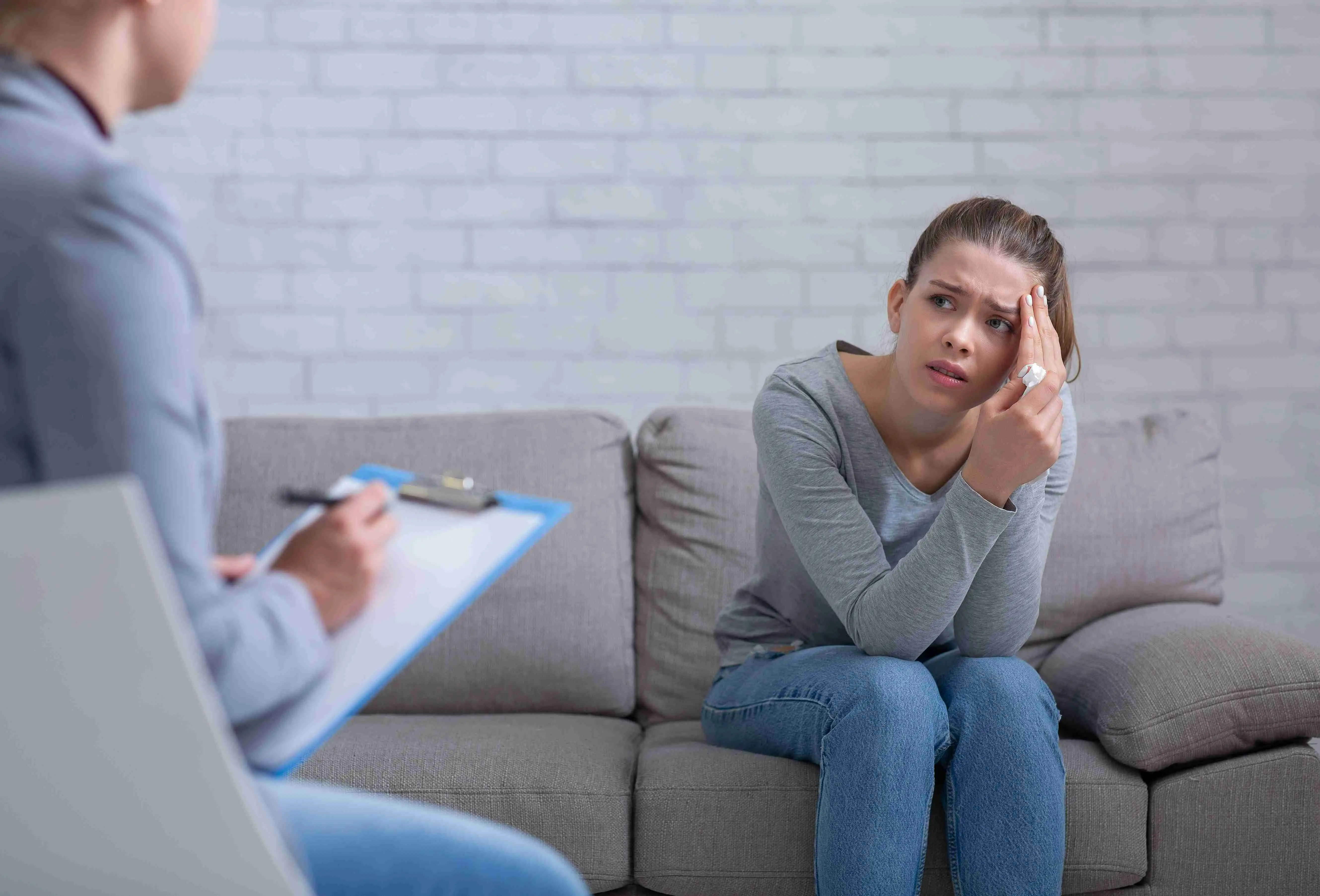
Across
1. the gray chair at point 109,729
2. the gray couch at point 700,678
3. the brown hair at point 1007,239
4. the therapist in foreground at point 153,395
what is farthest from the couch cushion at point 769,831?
the gray chair at point 109,729

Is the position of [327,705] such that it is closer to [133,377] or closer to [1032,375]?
[133,377]

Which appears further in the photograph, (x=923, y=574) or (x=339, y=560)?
(x=923, y=574)

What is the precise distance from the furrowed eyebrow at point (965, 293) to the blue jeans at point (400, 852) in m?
1.06

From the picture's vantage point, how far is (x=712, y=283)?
2.76 metres

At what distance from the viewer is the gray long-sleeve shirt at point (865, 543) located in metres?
1.55

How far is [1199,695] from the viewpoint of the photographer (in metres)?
1.68

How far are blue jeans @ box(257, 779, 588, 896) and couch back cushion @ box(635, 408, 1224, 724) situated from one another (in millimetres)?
1315

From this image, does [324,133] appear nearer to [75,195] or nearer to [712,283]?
[712,283]

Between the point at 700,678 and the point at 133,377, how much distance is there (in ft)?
5.12

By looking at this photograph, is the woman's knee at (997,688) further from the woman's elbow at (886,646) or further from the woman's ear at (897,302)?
the woman's ear at (897,302)

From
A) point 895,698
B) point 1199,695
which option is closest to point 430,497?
point 895,698

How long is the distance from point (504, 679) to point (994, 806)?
0.89 meters

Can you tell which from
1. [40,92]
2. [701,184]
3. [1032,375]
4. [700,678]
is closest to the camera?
[40,92]

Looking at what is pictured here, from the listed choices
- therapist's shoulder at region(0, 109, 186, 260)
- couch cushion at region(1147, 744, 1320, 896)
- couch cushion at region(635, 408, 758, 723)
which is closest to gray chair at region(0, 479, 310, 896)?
therapist's shoulder at region(0, 109, 186, 260)
